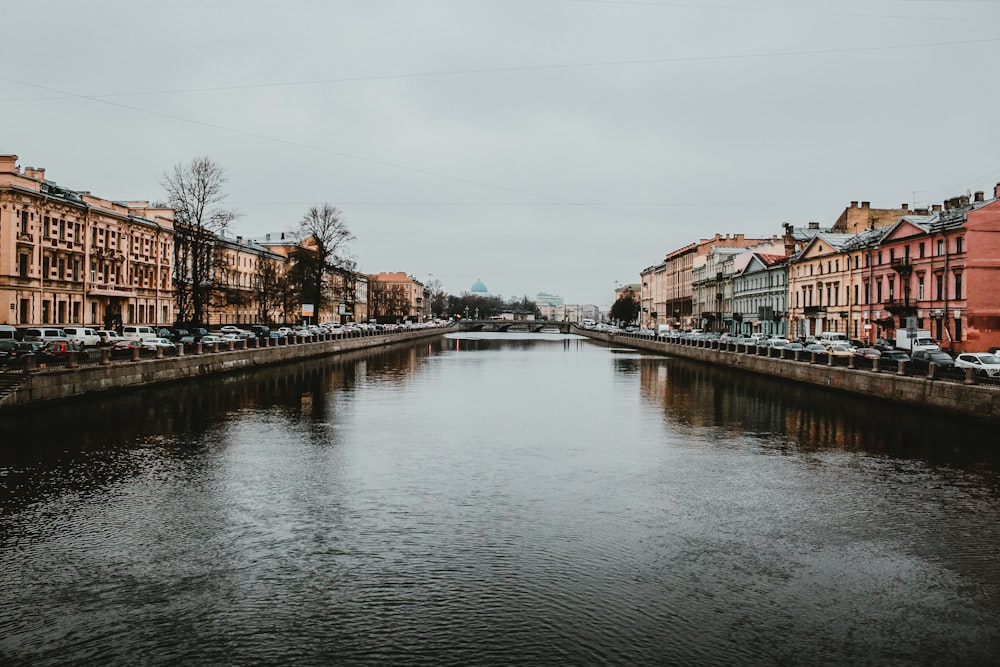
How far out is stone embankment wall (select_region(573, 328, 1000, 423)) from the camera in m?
25.7

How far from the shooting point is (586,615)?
368 inches

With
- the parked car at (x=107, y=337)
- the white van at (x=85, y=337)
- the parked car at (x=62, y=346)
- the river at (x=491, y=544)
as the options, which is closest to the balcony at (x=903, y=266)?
the river at (x=491, y=544)

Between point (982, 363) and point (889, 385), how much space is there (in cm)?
355

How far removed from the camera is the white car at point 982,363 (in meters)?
29.0

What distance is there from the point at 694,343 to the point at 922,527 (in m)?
58.5

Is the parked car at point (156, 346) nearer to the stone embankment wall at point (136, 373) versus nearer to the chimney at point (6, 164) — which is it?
the stone embankment wall at point (136, 373)

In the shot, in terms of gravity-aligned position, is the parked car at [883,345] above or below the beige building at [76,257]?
below

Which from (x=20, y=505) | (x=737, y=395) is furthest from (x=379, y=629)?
(x=737, y=395)

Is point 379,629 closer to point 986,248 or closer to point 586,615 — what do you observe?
point 586,615

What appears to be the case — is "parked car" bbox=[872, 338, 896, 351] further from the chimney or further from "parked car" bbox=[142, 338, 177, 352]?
the chimney

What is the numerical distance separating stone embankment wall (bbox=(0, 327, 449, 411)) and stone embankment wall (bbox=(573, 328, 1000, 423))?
32.3 meters

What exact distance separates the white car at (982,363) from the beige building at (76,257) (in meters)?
56.9

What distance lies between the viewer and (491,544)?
39.5ft

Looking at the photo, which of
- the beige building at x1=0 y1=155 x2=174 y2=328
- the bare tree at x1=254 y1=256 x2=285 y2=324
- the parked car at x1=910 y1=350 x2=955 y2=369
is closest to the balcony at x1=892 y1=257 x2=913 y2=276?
the parked car at x1=910 y1=350 x2=955 y2=369
